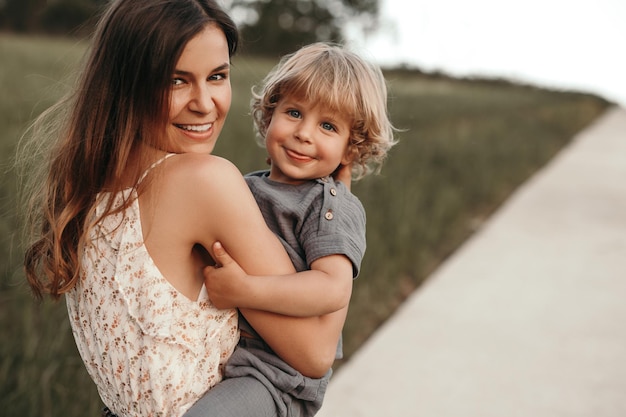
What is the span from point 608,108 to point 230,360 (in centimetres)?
1820

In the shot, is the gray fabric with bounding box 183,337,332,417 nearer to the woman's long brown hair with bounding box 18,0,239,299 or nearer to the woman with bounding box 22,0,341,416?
the woman with bounding box 22,0,341,416

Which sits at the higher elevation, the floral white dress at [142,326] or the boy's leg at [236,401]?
the floral white dress at [142,326]

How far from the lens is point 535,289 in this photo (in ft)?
15.7

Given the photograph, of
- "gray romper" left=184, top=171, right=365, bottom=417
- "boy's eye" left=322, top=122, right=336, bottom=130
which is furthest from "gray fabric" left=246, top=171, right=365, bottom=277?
"boy's eye" left=322, top=122, right=336, bottom=130

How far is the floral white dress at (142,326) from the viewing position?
1374 millimetres

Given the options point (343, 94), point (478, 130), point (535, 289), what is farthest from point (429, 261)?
point (478, 130)

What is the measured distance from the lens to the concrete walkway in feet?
10.9

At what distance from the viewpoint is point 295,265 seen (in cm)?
154

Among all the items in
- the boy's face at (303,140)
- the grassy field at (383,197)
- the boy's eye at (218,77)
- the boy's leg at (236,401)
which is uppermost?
the boy's eye at (218,77)

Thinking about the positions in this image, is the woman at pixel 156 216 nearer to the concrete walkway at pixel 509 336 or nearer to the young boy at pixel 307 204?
the young boy at pixel 307 204

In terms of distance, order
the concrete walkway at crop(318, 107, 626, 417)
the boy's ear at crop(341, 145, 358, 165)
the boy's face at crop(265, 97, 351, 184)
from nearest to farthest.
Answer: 1. the boy's face at crop(265, 97, 351, 184)
2. the boy's ear at crop(341, 145, 358, 165)
3. the concrete walkway at crop(318, 107, 626, 417)

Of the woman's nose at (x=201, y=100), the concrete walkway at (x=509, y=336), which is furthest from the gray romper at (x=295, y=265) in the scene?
the concrete walkway at (x=509, y=336)

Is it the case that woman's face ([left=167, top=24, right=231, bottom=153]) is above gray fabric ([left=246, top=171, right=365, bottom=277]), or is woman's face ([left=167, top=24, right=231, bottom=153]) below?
above

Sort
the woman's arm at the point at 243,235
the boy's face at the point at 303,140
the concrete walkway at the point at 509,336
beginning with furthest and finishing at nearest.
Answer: the concrete walkway at the point at 509,336
the boy's face at the point at 303,140
the woman's arm at the point at 243,235
